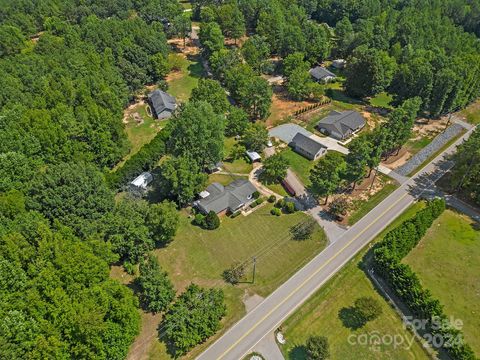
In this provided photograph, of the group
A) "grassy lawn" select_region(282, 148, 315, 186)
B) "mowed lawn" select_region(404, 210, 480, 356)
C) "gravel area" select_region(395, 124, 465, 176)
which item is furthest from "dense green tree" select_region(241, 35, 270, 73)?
"mowed lawn" select_region(404, 210, 480, 356)

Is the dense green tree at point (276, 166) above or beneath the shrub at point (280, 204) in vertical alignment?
above

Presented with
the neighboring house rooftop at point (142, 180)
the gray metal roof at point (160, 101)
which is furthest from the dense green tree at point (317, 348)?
the gray metal roof at point (160, 101)

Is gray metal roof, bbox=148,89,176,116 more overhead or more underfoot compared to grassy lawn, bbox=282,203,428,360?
more overhead

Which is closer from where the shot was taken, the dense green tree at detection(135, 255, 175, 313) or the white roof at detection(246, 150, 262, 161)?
the dense green tree at detection(135, 255, 175, 313)

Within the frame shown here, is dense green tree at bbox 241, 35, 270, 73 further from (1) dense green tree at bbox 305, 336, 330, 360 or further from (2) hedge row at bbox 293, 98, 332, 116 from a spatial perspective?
(1) dense green tree at bbox 305, 336, 330, 360

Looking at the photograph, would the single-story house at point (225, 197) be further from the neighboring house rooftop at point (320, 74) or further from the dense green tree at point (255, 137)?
the neighboring house rooftop at point (320, 74)

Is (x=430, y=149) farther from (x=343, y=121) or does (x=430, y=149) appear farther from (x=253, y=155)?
(x=253, y=155)
